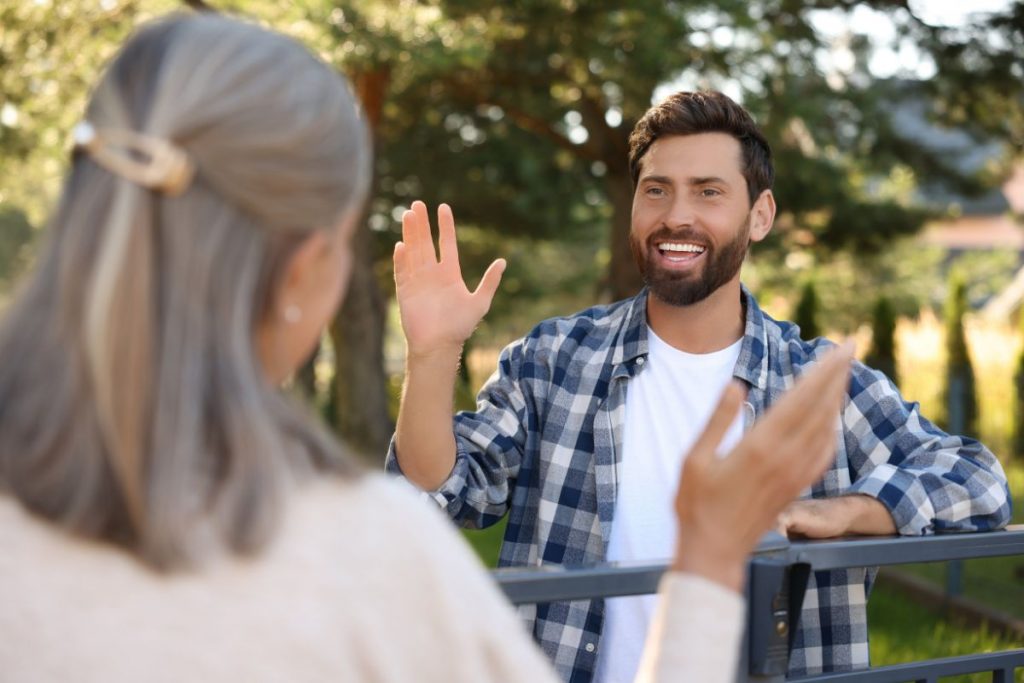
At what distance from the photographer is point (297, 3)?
28.8 feet

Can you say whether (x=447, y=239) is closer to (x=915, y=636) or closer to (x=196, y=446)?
(x=196, y=446)

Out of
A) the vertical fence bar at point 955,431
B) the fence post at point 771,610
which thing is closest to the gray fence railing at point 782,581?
the fence post at point 771,610

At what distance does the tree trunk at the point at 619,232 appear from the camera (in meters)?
12.3

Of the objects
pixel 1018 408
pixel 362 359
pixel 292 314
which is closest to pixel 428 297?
pixel 292 314

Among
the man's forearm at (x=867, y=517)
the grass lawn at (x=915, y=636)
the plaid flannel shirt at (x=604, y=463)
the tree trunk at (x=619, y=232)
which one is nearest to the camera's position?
the man's forearm at (x=867, y=517)

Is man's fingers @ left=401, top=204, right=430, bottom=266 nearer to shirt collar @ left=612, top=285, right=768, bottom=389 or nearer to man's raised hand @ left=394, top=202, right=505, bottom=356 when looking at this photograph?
man's raised hand @ left=394, top=202, right=505, bottom=356

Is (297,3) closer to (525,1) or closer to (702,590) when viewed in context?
(525,1)

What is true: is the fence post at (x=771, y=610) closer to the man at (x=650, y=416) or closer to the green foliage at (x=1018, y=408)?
the man at (x=650, y=416)

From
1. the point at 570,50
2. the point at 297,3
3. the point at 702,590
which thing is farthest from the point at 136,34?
the point at 570,50

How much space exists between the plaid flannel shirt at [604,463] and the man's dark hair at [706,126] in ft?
1.03

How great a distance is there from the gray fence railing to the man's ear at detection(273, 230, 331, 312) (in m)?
0.56

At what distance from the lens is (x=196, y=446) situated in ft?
3.04

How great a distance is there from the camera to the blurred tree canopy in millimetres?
9195

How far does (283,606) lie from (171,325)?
0.76ft
